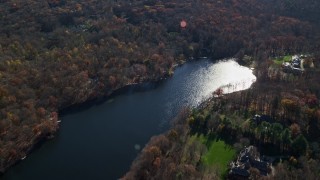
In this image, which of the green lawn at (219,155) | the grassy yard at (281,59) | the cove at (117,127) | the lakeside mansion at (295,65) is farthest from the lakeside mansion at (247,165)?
the grassy yard at (281,59)

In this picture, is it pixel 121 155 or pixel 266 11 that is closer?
pixel 121 155

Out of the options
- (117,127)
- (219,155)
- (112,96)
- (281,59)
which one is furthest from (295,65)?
(117,127)

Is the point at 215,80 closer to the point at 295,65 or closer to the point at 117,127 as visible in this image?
the point at 295,65

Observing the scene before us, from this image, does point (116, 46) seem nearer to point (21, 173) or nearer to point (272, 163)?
point (21, 173)

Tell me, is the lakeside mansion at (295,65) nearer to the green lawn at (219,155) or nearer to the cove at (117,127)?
the cove at (117,127)


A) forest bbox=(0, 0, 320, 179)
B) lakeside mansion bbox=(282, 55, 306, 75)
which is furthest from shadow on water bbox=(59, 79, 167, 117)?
lakeside mansion bbox=(282, 55, 306, 75)

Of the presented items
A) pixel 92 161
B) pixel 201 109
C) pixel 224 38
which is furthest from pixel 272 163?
pixel 224 38

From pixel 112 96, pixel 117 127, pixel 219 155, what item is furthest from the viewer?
pixel 112 96
